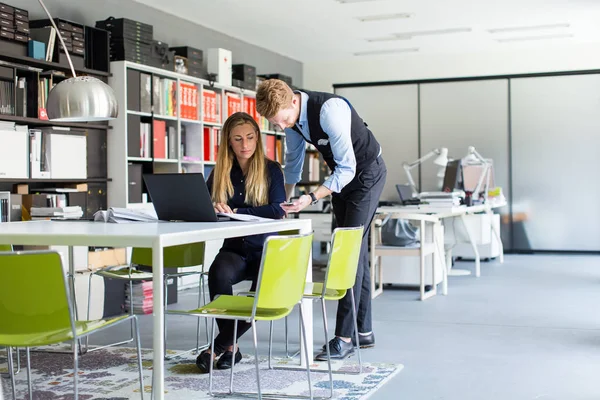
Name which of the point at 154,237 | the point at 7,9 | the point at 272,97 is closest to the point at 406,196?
the point at 7,9

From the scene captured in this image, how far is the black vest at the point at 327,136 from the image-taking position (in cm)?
345

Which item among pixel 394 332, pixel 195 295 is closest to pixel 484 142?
pixel 195 295

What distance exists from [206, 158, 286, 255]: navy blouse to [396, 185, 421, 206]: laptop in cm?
311

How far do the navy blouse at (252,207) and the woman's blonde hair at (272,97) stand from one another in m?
0.38

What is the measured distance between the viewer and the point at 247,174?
3531mm

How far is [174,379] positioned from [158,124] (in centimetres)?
337

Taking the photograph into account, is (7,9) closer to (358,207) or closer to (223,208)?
(223,208)

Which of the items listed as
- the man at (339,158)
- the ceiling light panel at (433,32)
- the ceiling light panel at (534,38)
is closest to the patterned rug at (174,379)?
the man at (339,158)

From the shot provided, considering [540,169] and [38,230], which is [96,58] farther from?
[540,169]

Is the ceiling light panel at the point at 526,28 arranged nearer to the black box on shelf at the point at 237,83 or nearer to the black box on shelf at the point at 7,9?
the black box on shelf at the point at 237,83

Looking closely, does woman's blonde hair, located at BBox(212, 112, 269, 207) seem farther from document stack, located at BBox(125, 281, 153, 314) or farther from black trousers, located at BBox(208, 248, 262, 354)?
document stack, located at BBox(125, 281, 153, 314)

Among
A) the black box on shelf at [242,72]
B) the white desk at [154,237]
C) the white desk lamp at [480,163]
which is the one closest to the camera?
the white desk at [154,237]

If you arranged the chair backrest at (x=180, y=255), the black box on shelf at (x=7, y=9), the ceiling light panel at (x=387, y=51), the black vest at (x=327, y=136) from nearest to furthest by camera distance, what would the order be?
the black vest at (x=327, y=136) < the chair backrest at (x=180, y=255) < the black box on shelf at (x=7, y=9) < the ceiling light panel at (x=387, y=51)

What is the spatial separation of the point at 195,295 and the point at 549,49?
569cm
